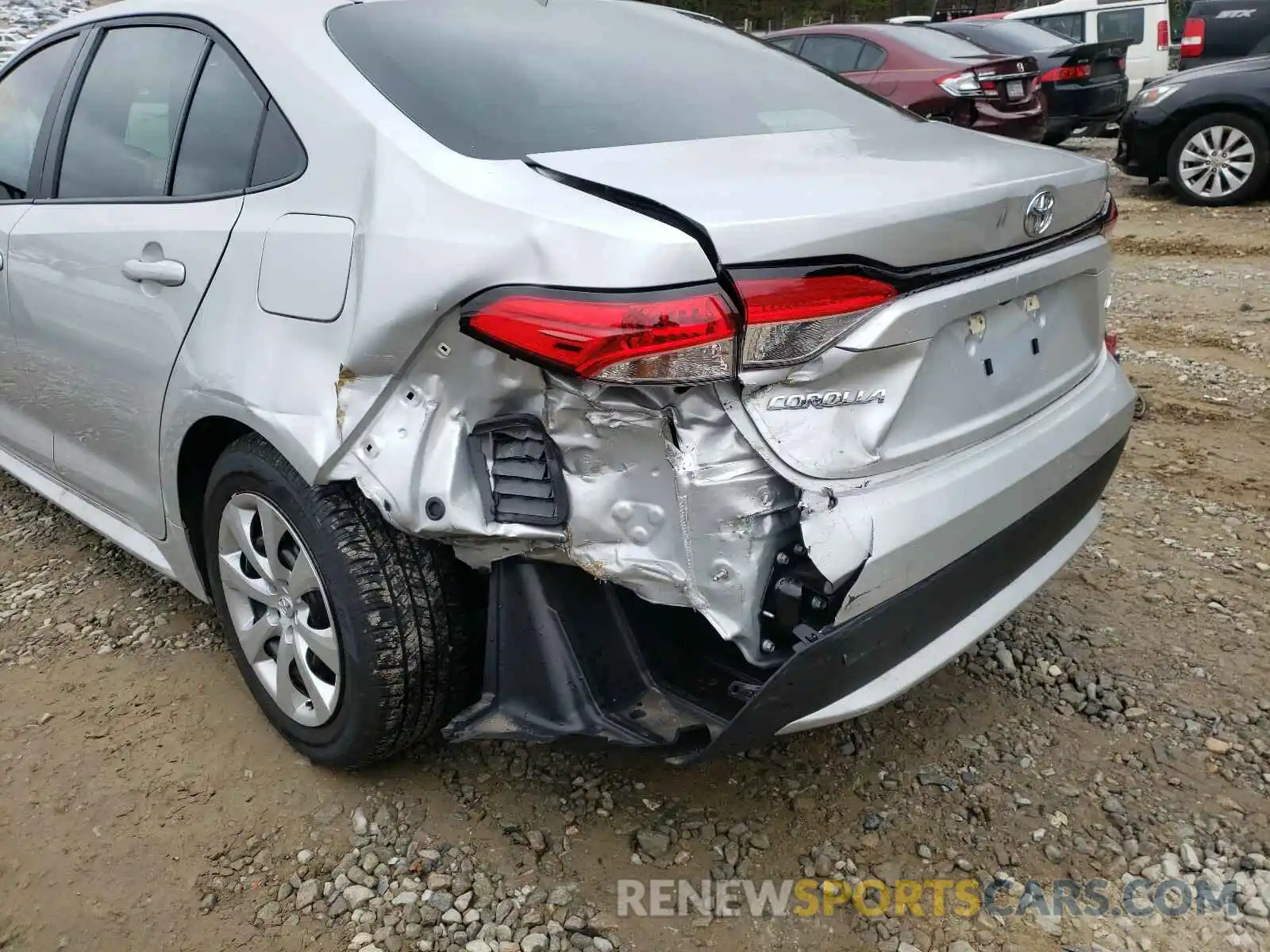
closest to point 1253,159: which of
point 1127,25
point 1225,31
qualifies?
point 1225,31

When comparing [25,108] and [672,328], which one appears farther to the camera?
[25,108]

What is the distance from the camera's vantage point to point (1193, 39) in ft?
36.2

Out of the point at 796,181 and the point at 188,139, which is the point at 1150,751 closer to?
the point at 796,181

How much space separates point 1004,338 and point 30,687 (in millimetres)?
2537

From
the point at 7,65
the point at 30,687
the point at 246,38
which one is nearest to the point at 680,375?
the point at 246,38

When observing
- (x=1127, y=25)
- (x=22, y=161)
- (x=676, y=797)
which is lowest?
(x=676, y=797)

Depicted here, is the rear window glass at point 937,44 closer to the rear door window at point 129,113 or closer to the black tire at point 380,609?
the rear door window at point 129,113

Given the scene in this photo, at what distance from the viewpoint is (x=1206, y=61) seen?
1105cm

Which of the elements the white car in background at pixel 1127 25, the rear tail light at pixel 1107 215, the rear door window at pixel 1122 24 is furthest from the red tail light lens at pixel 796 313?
the rear door window at pixel 1122 24

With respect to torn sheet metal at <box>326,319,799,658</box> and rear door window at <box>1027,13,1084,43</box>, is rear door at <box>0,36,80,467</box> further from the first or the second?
rear door window at <box>1027,13,1084,43</box>

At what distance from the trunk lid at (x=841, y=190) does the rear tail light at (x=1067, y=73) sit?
8.87 meters

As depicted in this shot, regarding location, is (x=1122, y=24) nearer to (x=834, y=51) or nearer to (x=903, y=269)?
(x=834, y=51)

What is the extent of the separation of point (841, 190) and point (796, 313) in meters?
0.28

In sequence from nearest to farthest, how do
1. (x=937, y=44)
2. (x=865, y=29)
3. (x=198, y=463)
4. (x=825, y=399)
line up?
1. (x=825, y=399)
2. (x=198, y=463)
3. (x=937, y=44)
4. (x=865, y=29)
